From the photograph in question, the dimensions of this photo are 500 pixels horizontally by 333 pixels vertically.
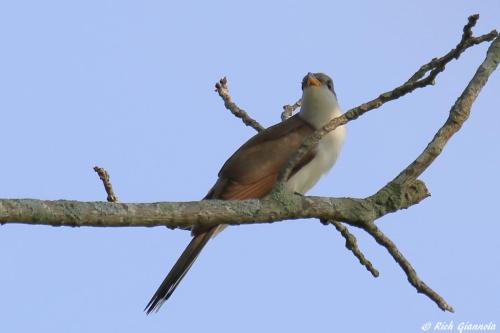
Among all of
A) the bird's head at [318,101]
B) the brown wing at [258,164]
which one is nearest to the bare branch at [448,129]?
→ the brown wing at [258,164]

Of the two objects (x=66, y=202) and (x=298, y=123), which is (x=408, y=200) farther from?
(x=298, y=123)

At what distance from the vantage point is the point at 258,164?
6.91 metres

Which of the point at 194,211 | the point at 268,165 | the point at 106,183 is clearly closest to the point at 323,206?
the point at 194,211

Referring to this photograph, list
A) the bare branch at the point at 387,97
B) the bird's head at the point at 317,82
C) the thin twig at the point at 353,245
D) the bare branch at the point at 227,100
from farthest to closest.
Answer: the bird's head at the point at 317,82
the bare branch at the point at 227,100
the thin twig at the point at 353,245
the bare branch at the point at 387,97

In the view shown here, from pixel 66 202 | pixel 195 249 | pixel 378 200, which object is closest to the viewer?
pixel 66 202

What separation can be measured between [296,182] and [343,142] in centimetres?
81

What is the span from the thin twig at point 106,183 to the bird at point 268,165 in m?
0.91

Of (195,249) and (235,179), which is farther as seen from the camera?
(235,179)

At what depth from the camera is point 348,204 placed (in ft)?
16.3

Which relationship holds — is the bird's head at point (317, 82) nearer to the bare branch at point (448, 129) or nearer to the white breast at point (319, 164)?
the white breast at point (319, 164)

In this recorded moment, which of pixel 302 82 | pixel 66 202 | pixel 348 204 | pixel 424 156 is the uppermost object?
pixel 302 82

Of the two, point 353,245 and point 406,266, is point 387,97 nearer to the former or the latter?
point 406,266

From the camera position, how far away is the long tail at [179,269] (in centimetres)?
572

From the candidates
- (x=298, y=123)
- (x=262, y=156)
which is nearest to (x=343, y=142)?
(x=298, y=123)
